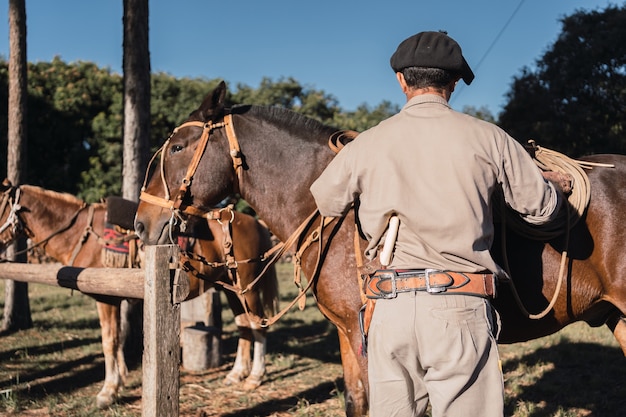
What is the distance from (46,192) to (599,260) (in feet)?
18.3

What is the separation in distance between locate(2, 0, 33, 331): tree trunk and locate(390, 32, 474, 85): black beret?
300 inches

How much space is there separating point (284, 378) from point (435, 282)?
4533 millimetres

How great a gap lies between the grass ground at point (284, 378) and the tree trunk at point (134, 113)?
0.50m

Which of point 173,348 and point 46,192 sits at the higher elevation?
point 46,192

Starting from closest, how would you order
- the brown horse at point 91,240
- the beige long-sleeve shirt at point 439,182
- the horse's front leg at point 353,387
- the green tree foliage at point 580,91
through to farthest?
the beige long-sleeve shirt at point 439,182 < the horse's front leg at point 353,387 < the brown horse at point 91,240 < the green tree foliage at point 580,91

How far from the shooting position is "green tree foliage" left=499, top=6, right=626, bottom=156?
33.3 ft

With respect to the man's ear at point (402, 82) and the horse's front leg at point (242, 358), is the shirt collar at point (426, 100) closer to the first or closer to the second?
the man's ear at point (402, 82)

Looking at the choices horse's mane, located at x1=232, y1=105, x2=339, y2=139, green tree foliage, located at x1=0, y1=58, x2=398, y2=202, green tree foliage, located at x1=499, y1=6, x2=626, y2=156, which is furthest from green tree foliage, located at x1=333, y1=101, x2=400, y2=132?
horse's mane, located at x1=232, y1=105, x2=339, y2=139

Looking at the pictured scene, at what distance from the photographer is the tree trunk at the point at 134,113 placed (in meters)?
6.84

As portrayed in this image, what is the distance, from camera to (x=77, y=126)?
56.1 feet

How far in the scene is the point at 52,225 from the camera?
5945 millimetres

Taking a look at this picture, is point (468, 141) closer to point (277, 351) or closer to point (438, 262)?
point (438, 262)

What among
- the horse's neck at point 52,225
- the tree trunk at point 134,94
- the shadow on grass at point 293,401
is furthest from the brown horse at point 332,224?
the tree trunk at point 134,94

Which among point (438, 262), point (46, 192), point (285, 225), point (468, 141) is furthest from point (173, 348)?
point (46, 192)
